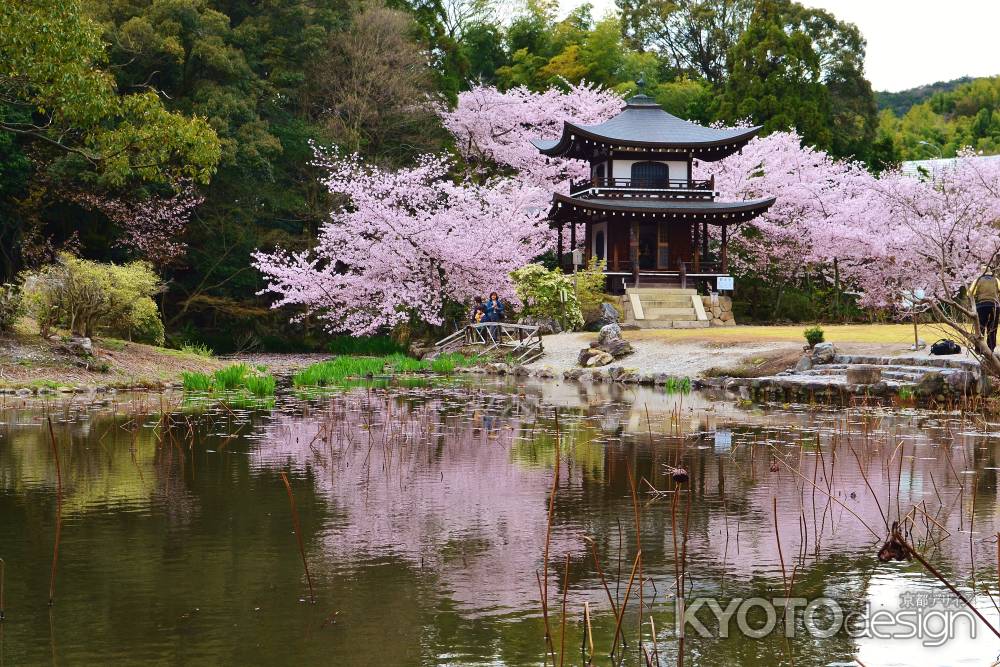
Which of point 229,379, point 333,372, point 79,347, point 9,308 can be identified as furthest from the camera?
point 333,372

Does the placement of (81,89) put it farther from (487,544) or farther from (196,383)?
(487,544)

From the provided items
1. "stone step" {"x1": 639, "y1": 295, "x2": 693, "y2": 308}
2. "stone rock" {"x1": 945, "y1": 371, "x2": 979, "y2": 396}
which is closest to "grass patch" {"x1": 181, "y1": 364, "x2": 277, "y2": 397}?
"stone rock" {"x1": 945, "y1": 371, "x2": 979, "y2": 396}

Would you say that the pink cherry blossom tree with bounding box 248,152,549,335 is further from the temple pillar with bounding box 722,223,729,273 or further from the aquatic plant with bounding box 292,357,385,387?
the aquatic plant with bounding box 292,357,385,387

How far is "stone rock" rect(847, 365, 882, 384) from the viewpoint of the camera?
19.4m

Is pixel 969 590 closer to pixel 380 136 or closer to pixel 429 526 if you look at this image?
pixel 429 526

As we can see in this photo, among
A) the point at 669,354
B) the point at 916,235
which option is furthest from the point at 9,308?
the point at 916,235

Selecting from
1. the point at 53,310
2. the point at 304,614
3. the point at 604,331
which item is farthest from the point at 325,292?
the point at 304,614

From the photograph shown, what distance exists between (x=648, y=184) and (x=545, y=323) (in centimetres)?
959

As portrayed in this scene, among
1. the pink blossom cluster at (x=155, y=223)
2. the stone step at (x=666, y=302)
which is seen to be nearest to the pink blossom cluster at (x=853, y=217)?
the stone step at (x=666, y=302)

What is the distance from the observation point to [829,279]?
4234 centimetres

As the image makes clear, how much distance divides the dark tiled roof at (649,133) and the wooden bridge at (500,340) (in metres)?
9.35

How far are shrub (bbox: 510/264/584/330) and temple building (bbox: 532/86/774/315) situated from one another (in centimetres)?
407

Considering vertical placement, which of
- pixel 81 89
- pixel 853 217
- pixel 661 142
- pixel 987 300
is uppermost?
pixel 661 142

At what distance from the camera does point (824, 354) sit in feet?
70.3
